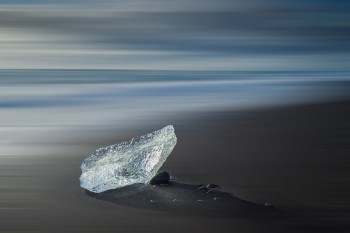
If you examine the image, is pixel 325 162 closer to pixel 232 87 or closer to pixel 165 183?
pixel 165 183

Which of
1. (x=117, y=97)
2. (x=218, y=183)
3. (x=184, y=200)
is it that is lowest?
(x=184, y=200)

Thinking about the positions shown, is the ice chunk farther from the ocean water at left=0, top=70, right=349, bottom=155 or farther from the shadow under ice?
the ocean water at left=0, top=70, right=349, bottom=155

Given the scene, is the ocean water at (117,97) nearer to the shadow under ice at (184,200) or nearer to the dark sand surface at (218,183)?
the dark sand surface at (218,183)

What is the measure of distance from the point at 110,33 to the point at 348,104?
6.81m

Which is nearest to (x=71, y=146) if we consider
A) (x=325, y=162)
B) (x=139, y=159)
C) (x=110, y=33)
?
(x=139, y=159)

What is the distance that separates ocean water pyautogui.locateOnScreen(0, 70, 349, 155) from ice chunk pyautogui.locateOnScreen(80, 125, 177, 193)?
73 cm

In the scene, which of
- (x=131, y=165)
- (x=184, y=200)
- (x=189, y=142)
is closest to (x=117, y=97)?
(x=189, y=142)

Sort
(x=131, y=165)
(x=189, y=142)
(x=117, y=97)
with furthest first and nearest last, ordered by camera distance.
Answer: (x=117, y=97)
(x=189, y=142)
(x=131, y=165)

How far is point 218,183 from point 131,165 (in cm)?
36

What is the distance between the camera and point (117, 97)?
5824 mm

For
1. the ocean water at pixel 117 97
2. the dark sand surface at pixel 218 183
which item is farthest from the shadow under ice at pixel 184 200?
the ocean water at pixel 117 97

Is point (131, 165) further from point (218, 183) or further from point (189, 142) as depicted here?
point (189, 142)

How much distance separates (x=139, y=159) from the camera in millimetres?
2938

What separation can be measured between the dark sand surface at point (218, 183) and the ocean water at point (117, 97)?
1.26 feet
